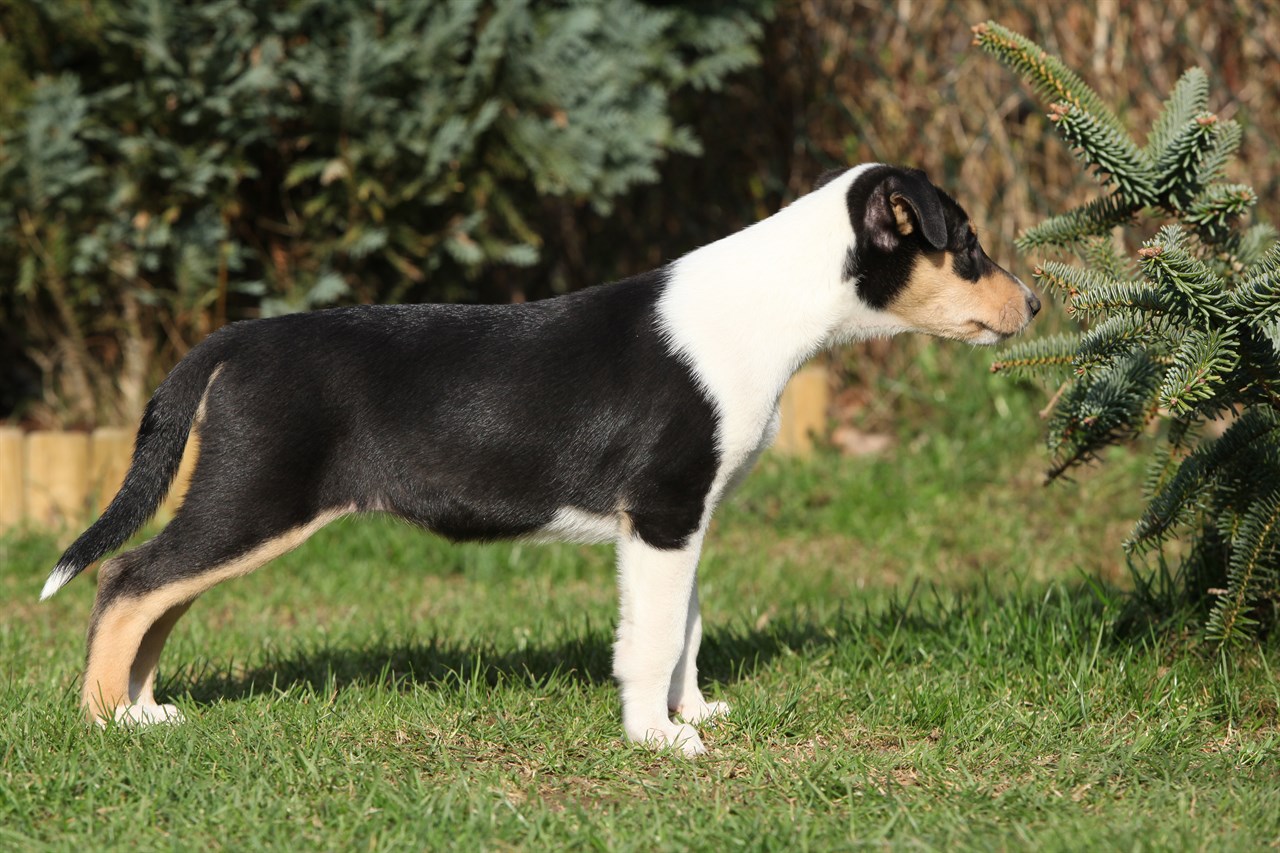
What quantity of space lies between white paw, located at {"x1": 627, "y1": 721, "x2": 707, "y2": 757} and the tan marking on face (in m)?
1.37

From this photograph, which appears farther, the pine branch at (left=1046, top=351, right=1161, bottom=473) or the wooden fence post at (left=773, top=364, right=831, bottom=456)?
the wooden fence post at (left=773, top=364, right=831, bottom=456)

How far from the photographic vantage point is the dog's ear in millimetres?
3789

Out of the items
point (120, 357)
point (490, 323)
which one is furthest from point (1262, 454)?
point (120, 357)

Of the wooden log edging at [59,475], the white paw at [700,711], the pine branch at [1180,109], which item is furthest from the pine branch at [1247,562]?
the wooden log edging at [59,475]

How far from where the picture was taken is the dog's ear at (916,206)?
379cm

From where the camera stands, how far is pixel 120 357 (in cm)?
751

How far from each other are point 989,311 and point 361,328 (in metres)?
1.85

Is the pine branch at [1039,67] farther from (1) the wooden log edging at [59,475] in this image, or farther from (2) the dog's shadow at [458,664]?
(1) the wooden log edging at [59,475]

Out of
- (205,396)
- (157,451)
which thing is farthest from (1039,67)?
(157,451)

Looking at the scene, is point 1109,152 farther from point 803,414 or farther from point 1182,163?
point 803,414

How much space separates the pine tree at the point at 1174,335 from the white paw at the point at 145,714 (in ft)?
8.89

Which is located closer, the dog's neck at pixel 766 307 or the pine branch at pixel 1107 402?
the dog's neck at pixel 766 307

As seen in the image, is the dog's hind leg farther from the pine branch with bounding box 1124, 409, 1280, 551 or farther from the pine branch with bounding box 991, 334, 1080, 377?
the pine branch with bounding box 1124, 409, 1280, 551

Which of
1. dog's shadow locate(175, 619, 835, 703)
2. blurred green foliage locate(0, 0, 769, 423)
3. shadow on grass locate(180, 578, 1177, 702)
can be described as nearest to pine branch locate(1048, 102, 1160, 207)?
shadow on grass locate(180, 578, 1177, 702)
